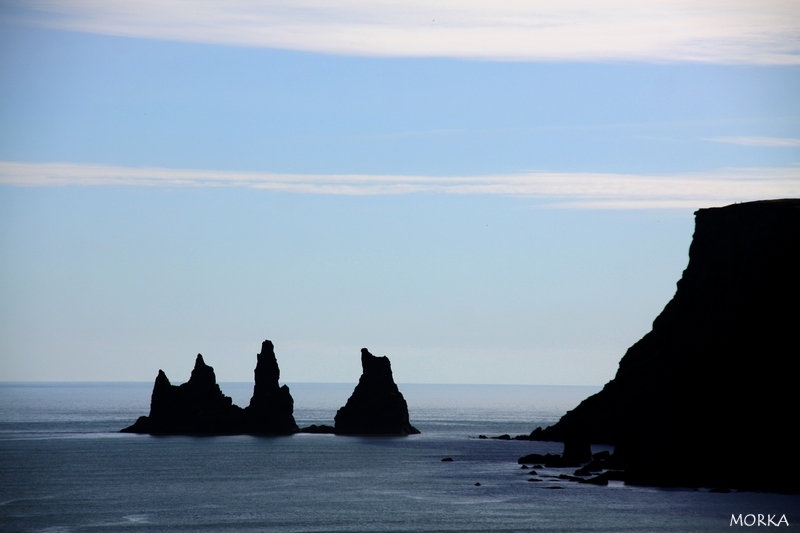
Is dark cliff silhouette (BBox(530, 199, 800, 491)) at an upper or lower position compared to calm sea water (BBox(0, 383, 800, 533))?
upper

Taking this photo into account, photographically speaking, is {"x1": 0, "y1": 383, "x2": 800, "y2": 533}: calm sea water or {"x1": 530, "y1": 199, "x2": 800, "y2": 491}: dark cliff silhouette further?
{"x1": 530, "y1": 199, "x2": 800, "y2": 491}: dark cliff silhouette

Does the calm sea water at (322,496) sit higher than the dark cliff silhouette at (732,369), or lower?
lower

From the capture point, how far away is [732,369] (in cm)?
11231

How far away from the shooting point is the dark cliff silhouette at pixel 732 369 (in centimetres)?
10625

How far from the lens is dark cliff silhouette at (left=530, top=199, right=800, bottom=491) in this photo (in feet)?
349

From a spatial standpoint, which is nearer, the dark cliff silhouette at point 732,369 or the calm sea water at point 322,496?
the calm sea water at point 322,496

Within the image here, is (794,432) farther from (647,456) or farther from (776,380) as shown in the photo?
(647,456)

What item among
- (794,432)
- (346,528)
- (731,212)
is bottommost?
(346,528)

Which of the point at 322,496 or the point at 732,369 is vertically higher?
the point at 732,369

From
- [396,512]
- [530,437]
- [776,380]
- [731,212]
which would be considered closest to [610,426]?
[530,437]

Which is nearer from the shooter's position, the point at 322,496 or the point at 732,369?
the point at 322,496

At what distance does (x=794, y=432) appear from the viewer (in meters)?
→ 105

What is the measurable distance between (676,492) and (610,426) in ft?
226

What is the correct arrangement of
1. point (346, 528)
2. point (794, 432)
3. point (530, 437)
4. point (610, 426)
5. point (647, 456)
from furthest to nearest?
point (530, 437) → point (610, 426) → point (647, 456) → point (794, 432) → point (346, 528)
